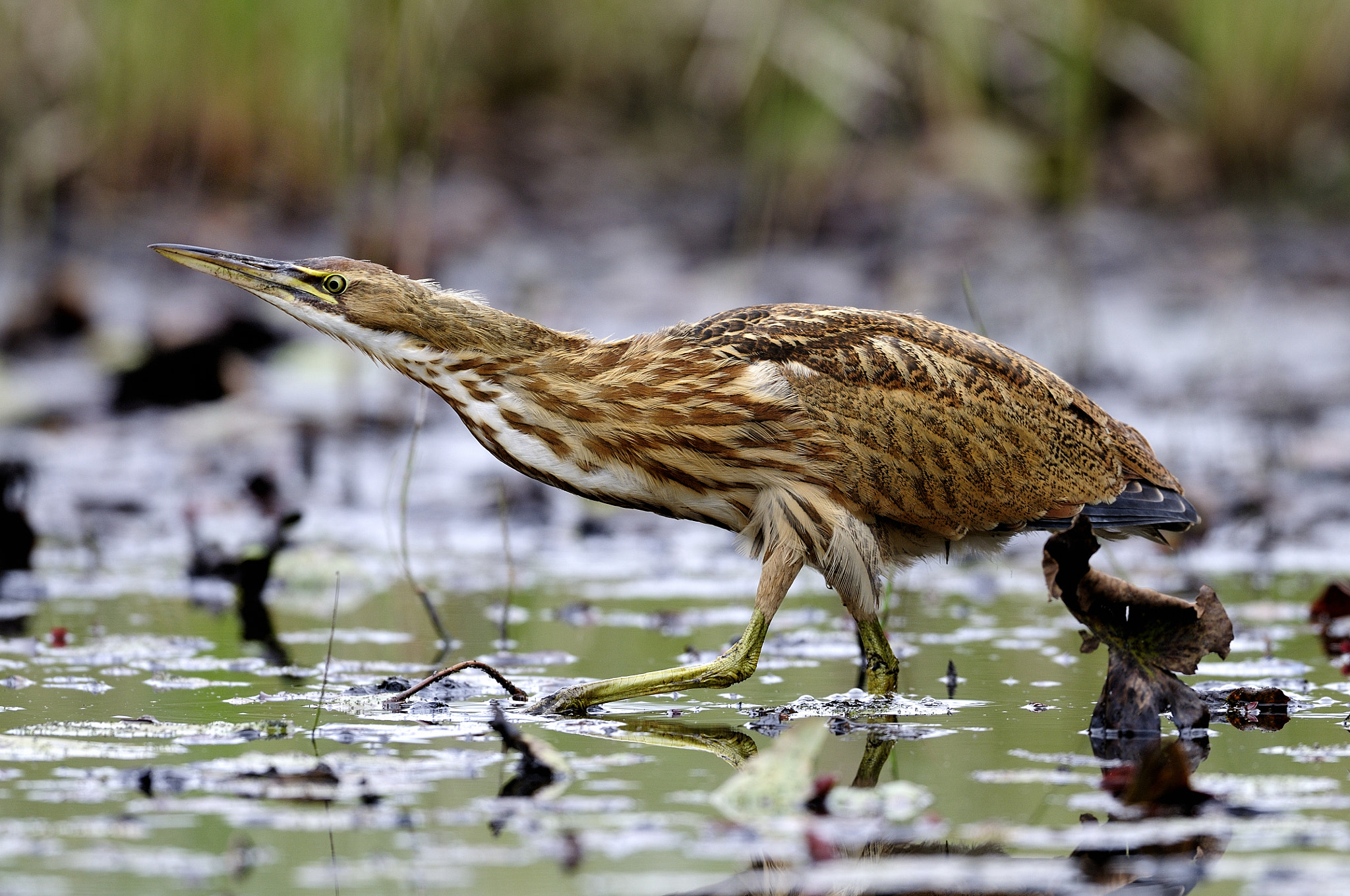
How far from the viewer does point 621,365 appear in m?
4.34

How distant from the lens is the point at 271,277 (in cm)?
425

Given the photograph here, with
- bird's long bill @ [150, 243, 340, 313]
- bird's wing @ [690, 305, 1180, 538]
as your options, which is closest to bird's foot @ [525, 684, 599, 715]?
bird's wing @ [690, 305, 1180, 538]

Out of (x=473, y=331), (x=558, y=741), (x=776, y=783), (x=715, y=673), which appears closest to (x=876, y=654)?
(x=715, y=673)

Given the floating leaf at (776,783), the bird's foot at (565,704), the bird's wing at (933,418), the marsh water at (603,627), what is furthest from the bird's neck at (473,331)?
the floating leaf at (776,783)

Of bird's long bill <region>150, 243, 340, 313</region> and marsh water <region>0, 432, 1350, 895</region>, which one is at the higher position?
bird's long bill <region>150, 243, 340, 313</region>

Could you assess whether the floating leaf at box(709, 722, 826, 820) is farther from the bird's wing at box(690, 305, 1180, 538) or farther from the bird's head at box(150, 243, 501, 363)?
the bird's head at box(150, 243, 501, 363)

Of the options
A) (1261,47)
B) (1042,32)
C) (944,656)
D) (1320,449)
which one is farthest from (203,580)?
(1261,47)

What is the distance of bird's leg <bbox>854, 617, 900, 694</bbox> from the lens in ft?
13.9

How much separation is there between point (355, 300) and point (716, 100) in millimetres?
8633

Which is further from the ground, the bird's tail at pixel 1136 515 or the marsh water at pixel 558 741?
the bird's tail at pixel 1136 515

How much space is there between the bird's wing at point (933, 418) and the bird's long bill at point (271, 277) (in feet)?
2.98

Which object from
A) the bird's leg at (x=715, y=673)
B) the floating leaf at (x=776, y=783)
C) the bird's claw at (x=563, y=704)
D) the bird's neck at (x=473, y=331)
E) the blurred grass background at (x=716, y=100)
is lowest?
the floating leaf at (x=776, y=783)

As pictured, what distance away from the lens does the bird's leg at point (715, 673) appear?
3.86 m

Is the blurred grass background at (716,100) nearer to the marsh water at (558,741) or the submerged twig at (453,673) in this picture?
the marsh water at (558,741)
